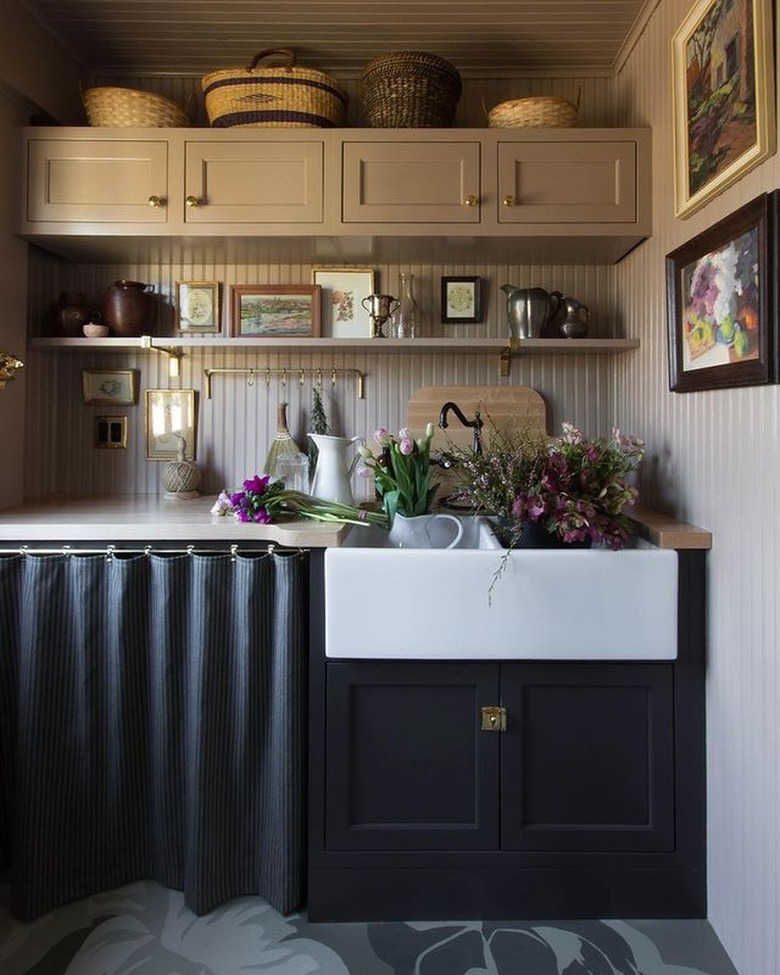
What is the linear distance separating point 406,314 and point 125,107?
3.52 feet

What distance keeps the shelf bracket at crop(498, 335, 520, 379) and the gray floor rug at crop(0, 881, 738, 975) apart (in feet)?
5.20

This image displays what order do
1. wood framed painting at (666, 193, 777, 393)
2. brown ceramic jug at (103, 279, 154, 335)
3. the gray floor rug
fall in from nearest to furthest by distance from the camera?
wood framed painting at (666, 193, 777, 393) < the gray floor rug < brown ceramic jug at (103, 279, 154, 335)

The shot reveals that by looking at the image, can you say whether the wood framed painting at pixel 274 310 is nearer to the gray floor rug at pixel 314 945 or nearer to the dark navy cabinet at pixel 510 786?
the dark navy cabinet at pixel 510 786

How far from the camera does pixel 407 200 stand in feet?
6.72

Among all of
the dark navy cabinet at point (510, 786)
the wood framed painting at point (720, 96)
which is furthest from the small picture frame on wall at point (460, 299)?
the dark navy cabinet at point (510, 786)

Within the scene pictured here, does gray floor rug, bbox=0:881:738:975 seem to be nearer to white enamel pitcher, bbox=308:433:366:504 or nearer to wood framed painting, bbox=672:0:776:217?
white enamel pitcher, bbox=308:433:366:504

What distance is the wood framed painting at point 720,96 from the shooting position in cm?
134

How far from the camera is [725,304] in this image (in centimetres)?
150

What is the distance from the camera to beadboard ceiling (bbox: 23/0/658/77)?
2.05m

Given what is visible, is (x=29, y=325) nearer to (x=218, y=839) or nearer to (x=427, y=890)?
(x=218, y=839)

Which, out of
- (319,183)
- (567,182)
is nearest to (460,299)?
(567,182)

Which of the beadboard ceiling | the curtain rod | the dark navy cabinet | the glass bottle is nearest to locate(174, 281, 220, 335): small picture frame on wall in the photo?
the glass bottle

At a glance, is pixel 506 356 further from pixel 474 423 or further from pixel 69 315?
pixel 69 315

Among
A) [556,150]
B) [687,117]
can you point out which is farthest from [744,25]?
[556,150]
